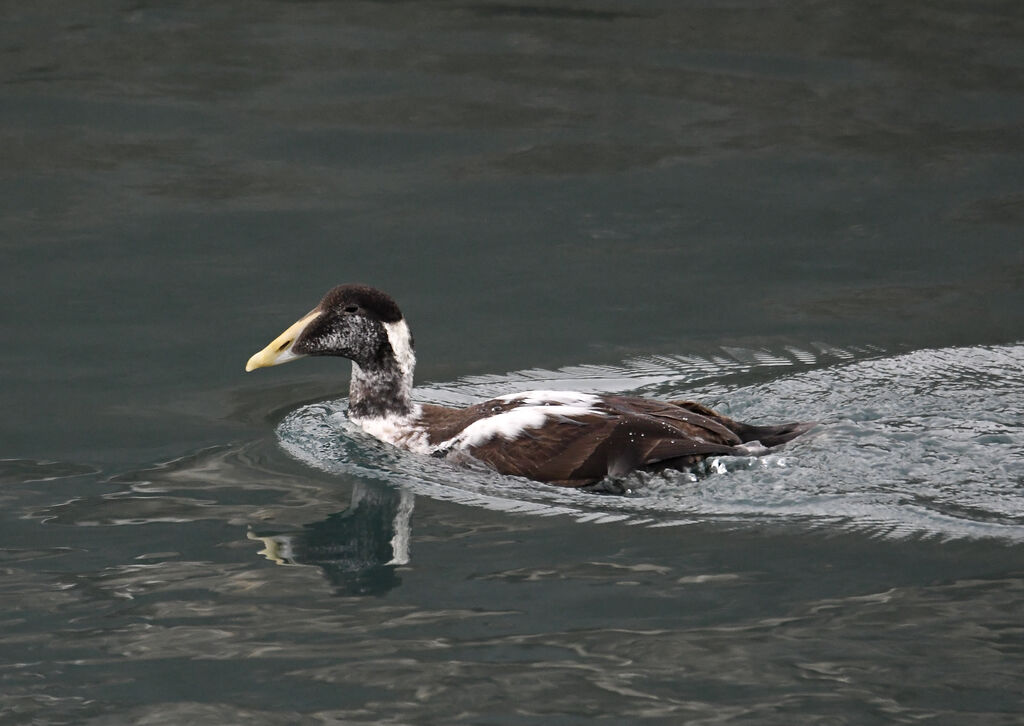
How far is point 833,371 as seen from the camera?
8.91m

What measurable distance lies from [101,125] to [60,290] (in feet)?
9.47

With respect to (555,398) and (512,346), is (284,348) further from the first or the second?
(512,346)

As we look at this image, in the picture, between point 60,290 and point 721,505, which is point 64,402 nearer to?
point 60,290

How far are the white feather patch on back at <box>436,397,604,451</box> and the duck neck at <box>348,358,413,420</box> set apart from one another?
594 mm

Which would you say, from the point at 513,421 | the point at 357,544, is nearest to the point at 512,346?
the point at 513,421

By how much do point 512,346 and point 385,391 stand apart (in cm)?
143

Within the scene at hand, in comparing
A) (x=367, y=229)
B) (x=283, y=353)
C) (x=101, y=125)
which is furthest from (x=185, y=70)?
(x=283, y=353)

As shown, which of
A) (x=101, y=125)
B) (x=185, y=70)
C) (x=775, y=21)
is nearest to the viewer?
(x=101, y=125)

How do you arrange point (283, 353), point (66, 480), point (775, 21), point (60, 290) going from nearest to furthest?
point (66, 480) → point (283, 353) → point (60, 290) → point (775, 21)

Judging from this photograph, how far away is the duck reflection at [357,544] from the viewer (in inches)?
247

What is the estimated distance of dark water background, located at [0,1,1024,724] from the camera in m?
5.47

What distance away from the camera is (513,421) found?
753cm

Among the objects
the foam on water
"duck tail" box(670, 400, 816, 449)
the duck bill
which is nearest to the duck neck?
the foam on water

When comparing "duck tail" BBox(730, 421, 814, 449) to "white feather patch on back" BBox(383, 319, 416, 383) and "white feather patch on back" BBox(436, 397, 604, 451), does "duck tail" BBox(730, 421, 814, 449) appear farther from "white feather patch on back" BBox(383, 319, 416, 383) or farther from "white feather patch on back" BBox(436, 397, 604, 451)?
"white feather patch on back" BBox(383, 319, 416, 383)
